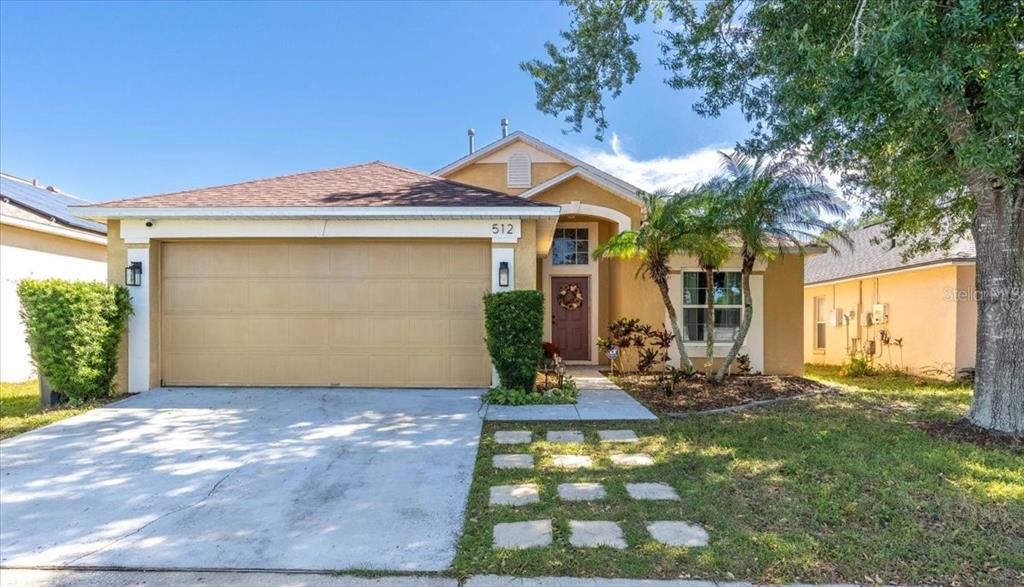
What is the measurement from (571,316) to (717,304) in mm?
3554

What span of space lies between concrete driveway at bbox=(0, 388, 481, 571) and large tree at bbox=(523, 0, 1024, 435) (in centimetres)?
560

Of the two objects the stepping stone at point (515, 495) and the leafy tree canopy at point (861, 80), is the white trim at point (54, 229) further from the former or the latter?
the stepping stone at point (515, 495)

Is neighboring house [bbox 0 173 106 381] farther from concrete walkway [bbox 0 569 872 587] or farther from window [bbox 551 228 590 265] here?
window [bbox 551 228 590 265]

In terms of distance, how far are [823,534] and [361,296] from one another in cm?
723

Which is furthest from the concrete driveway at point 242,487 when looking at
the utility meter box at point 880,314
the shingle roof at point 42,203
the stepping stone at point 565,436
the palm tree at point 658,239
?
the utility meter box at point 880,314

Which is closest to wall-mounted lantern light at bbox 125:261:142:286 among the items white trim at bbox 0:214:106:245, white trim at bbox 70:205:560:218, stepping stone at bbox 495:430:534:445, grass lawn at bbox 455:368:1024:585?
white trim at bbox 70:205:560:218

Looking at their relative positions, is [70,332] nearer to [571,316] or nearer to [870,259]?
[571,316]

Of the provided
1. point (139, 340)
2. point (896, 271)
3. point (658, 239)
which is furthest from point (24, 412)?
point (896, 271)

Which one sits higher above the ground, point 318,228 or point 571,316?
point 318,228

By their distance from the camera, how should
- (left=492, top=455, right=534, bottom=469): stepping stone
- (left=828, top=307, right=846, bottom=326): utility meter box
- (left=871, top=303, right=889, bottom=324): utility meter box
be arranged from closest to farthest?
(left=492, top=455, right=534, bottom=469): stepping stone < (left=871, top=303, right=889, bottom=324): utility meter box < (left=828, top=307, right=846, bottom=326): utility meter box

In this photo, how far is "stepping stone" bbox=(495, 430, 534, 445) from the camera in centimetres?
589

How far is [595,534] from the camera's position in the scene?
11.9ft

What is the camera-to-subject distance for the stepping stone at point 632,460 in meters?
5.17

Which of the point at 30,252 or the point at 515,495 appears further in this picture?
the point at 30,252
